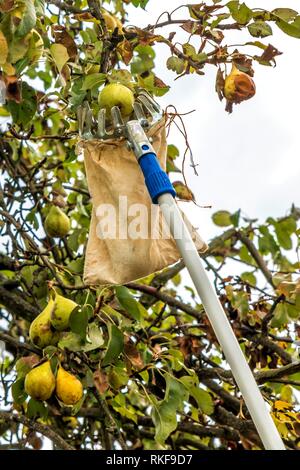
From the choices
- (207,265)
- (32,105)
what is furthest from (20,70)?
(207,265)

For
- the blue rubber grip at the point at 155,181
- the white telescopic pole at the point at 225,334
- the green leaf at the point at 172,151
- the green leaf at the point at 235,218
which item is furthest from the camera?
the green leaf at the point at 235,218

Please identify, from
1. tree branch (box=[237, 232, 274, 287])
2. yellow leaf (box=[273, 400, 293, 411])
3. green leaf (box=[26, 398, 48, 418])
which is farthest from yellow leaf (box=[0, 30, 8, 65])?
tree branch (box=[237, 232, 274, 287])

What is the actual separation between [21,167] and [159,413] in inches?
48.5

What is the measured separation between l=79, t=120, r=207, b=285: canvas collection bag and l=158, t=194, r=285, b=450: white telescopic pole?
14cm

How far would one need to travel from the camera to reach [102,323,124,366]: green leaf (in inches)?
57.1

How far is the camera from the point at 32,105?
1.42 metres

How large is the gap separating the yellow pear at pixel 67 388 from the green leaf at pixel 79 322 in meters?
0.12

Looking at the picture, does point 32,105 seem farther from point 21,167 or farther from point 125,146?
point 21,167

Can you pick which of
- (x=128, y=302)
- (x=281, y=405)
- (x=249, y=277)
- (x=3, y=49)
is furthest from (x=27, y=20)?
(x=249, y=277)

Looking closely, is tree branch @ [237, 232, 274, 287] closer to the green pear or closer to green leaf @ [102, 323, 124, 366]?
green leaf @ [102, 323, 124, 366]

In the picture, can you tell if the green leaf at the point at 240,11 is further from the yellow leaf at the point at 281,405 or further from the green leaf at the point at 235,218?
the green leaf at the point at 235,218

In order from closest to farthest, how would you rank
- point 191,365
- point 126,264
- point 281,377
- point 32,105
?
point 126,264 < point 32,105 < point 281,377 < point 191,365

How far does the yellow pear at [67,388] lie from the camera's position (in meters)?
1.48

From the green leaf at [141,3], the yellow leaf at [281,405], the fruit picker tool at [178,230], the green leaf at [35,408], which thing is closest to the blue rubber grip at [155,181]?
the fruit picker tool at [178,230]
